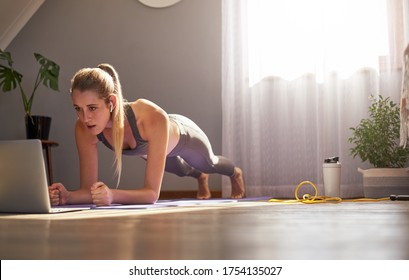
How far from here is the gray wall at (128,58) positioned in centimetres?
373

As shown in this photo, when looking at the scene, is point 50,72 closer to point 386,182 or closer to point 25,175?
point 386,182

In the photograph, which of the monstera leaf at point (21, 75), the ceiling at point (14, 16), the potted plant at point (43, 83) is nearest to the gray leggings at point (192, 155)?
the potted plant at point (43, 83)

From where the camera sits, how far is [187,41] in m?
3.77

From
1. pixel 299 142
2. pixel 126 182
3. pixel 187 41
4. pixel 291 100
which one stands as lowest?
pixel 126 182

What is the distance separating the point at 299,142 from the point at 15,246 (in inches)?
118

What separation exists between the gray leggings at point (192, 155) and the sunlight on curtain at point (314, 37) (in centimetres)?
94

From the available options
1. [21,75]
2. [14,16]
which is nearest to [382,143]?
[21,75]

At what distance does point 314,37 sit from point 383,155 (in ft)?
3.24

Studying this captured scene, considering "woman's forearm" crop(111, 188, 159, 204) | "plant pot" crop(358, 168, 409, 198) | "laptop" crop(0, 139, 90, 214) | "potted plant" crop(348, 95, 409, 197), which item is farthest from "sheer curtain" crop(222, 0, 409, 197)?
"laptop" crop(0, 139, 90, 214)

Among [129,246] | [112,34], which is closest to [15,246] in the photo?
[129,246]

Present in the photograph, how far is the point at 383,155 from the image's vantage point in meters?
2.89

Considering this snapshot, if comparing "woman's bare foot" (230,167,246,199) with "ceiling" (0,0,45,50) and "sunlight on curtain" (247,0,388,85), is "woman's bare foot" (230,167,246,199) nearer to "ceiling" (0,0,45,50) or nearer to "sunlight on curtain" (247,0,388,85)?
"sunlight on curtain" (247,0,388,85)

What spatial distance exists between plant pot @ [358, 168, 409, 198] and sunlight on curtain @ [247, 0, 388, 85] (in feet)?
2.89

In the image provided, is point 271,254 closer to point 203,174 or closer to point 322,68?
point 203,174
